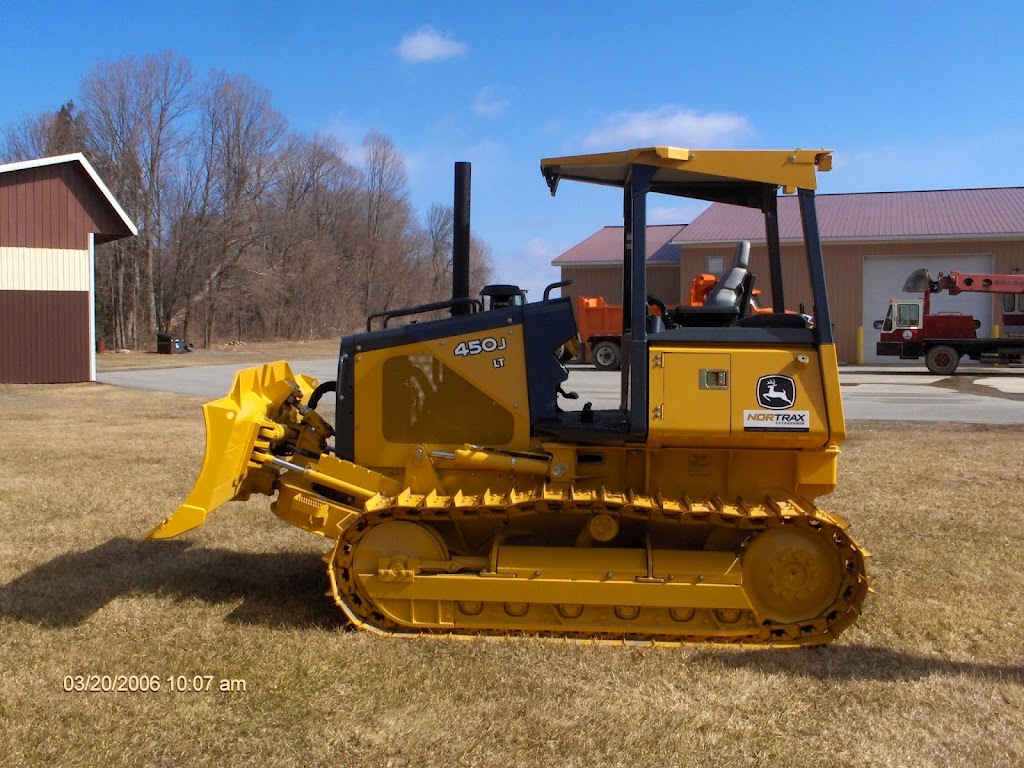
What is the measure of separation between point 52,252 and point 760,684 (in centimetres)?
2108

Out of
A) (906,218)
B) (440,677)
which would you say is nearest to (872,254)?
(906,218)

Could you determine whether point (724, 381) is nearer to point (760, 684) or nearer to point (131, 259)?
point (760, 684)

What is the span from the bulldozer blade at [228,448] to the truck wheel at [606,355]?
70.6 ft

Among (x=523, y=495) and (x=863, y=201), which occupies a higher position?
(x=863, y=201)

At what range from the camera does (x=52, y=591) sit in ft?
18.2

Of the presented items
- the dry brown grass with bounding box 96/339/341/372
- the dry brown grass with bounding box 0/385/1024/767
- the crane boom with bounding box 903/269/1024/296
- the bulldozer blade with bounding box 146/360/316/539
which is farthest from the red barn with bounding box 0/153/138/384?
the crane boom with bounding box 903/269/1024/296

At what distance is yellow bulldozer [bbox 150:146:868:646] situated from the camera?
4.68 meters

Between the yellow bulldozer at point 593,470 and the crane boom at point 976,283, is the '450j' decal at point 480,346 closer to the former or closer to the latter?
the yellow bulldozer at point 593,470

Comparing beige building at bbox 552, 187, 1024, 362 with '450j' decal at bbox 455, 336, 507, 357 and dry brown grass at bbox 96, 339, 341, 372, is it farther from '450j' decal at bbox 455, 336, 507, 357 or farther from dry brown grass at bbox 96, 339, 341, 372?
'450j' decal at bbox 455, 336, 507, 357

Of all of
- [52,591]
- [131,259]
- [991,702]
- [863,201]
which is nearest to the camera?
[991,702]

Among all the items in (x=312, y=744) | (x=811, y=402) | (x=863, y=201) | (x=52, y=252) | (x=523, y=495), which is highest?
(x=863, y=201)

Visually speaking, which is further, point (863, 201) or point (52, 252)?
point (863, 201)

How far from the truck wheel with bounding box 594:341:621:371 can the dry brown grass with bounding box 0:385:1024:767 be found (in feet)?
65.2

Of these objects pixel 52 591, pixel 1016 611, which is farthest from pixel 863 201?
pixel 52 591
